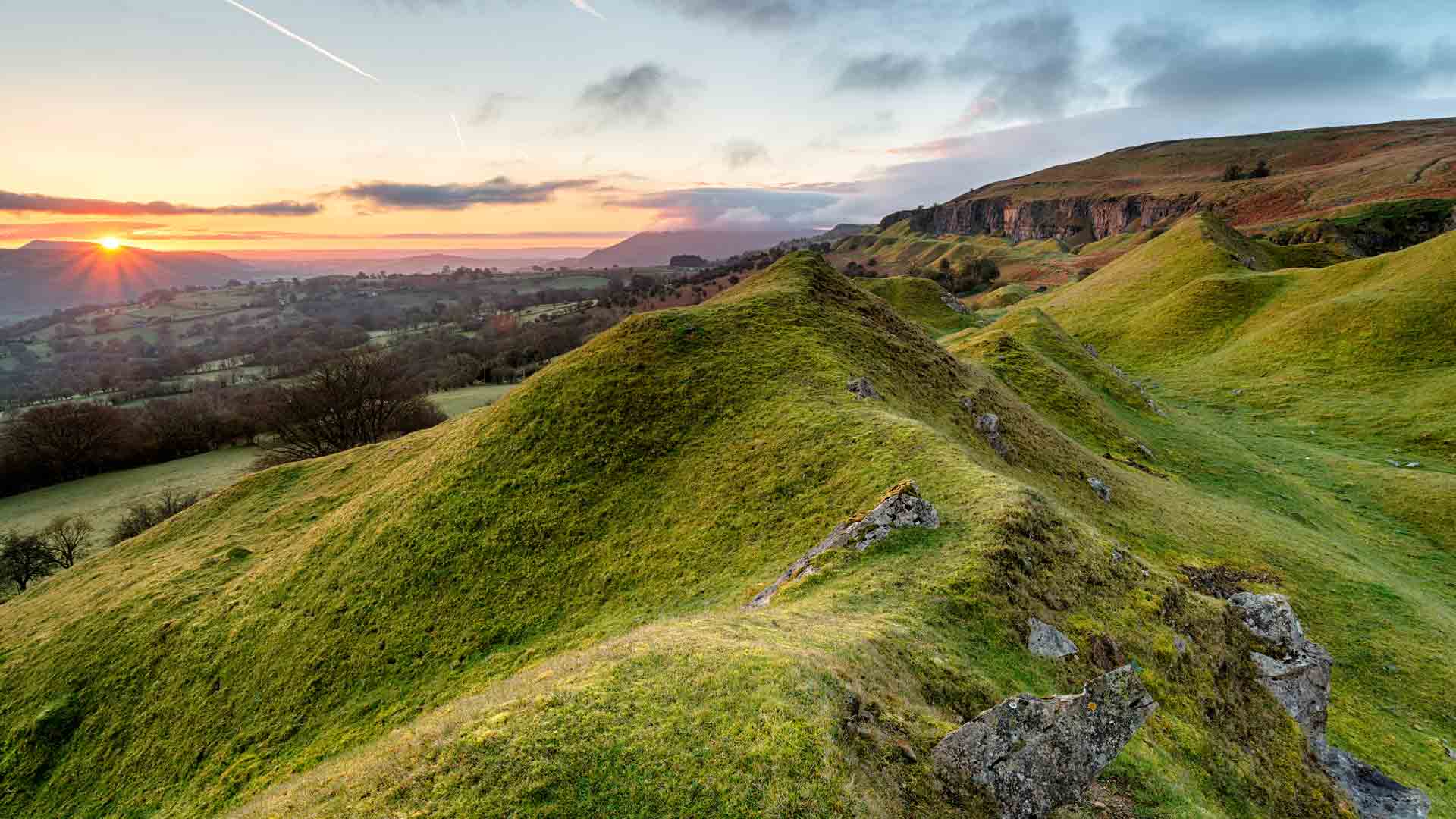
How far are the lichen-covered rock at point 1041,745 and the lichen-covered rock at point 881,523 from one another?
6069 mm

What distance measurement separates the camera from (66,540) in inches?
1777

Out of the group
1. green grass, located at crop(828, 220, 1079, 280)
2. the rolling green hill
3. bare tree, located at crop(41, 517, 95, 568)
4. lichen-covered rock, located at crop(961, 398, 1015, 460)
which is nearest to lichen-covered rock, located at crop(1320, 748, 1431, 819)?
the rolling green hill

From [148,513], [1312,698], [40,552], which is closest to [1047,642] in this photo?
[1312,698]

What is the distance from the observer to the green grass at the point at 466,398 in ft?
270

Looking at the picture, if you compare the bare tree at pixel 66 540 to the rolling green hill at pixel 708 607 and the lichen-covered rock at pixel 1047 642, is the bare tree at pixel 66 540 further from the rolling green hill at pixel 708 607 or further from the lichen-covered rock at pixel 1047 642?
the lichen-covered rock at pixel 1047 642

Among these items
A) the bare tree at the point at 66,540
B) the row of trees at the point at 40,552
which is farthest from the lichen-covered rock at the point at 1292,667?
the bare tree at the point at 66,540

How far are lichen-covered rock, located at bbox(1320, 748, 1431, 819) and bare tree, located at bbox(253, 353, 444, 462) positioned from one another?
69705mm

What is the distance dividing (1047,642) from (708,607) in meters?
8.05

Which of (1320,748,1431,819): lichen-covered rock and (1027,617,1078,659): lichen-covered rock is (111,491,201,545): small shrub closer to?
(1027,617,1078,659): lichen-covered rock

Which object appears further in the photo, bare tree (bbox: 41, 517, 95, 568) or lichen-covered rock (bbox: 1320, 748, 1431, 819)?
bare tree (bbox: 41, 517, 95, 568)

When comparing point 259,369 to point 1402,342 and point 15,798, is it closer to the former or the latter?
point 15,798

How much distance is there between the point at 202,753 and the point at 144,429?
80855mm

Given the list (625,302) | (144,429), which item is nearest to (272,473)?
(144,429)

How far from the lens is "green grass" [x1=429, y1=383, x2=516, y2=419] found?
82.4 metres
